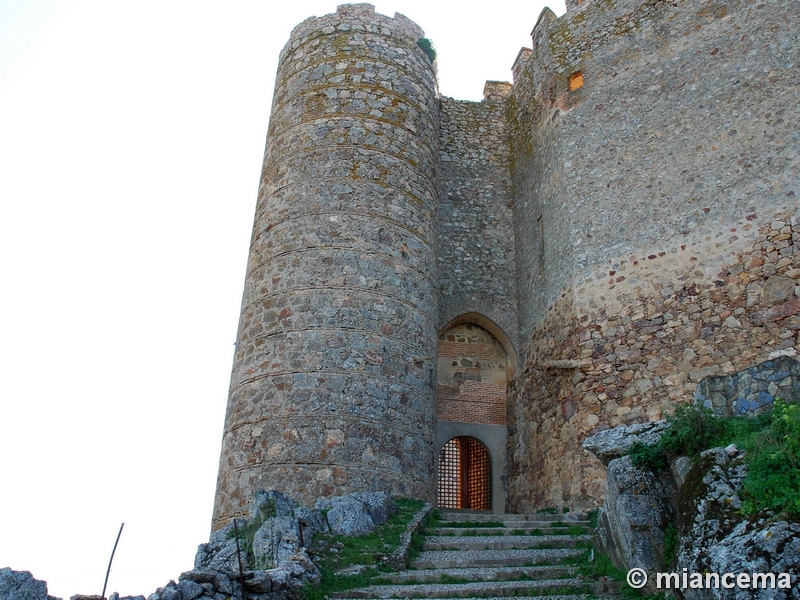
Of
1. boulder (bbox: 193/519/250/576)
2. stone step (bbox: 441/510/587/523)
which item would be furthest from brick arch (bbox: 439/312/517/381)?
boulder (bbox: 193/519/250/576)

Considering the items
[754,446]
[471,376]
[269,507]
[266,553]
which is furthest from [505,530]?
[471,376]

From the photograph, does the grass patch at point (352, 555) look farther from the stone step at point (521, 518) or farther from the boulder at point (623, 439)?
the boulder at point (623, 439)

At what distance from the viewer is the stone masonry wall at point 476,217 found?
14.7 metres

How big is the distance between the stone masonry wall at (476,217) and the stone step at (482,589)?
25.0ft

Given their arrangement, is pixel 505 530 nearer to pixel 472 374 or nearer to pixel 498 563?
pixel 498 563

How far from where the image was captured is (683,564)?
19.0ft

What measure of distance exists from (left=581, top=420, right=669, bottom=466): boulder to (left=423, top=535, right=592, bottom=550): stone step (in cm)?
131

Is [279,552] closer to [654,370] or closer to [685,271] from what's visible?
[654,370]

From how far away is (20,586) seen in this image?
521 cm


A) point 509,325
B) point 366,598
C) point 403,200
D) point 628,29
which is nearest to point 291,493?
point 366,598

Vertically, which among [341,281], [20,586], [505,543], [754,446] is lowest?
[20,586]

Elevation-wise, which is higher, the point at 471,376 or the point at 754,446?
the point at 471,376

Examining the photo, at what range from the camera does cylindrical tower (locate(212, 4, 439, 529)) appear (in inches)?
414

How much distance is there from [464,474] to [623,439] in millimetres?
7084
